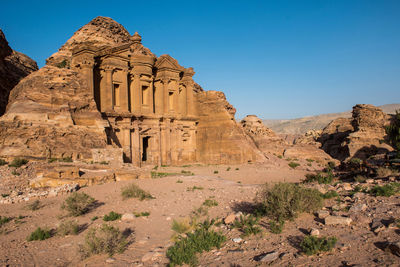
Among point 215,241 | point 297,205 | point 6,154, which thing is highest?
point 6,154

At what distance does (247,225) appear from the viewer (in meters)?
6.15

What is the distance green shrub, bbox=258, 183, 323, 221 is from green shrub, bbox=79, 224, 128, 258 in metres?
3.64

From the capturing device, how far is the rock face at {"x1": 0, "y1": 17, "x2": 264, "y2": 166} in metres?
15.8

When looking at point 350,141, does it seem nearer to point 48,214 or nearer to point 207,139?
point 207,139

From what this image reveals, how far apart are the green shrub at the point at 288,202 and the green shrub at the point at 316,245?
63.8 inches

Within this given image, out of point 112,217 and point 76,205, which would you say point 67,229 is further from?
point 76,205

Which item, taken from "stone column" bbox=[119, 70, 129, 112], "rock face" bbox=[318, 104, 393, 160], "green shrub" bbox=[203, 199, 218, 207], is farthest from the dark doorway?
"rock face" bbox=[318, 104, 393, 160]

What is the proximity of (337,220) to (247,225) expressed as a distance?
192cm

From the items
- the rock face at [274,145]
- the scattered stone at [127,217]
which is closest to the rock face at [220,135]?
the rock face at [274,145]

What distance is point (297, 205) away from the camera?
649 cm

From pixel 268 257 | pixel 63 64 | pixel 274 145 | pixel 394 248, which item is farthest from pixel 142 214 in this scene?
pixel 274 145

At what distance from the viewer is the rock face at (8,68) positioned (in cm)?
2288

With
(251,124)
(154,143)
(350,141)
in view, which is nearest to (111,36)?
(154,143)

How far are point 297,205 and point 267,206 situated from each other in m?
0.77
